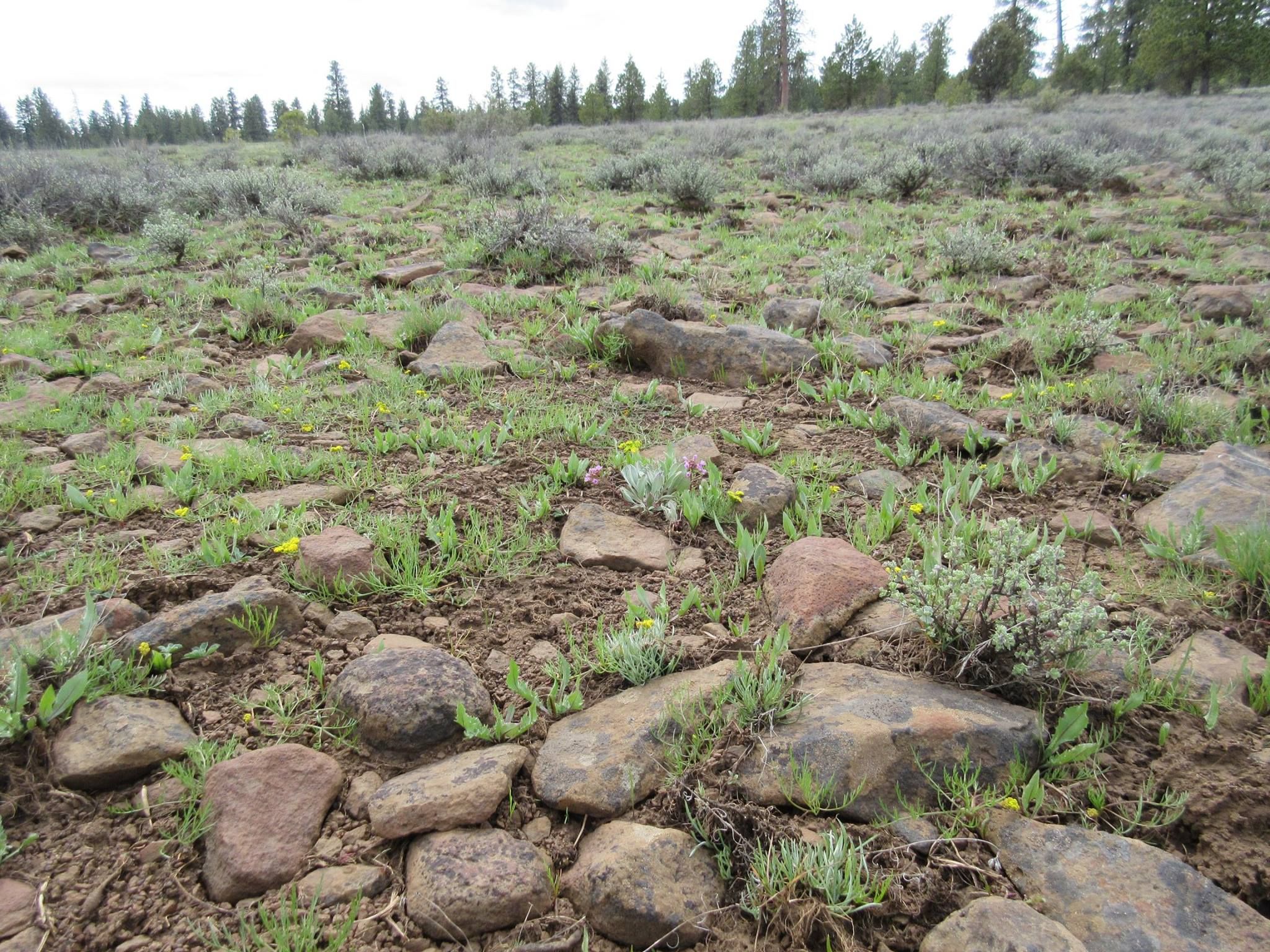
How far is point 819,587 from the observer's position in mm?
2271

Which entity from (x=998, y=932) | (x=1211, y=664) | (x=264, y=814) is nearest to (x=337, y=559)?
(x=264, y=814)

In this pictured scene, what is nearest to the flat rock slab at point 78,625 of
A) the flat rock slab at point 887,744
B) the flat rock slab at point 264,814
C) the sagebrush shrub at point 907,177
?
the flat rock slab at point 264,814

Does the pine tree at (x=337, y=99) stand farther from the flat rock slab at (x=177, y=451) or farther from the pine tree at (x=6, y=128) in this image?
the flat rock slab at (x=177, y=451)

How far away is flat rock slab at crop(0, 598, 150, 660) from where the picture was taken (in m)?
2.02

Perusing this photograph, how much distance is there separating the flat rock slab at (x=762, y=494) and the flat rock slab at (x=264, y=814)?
1767 millimetres

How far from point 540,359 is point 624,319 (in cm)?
67

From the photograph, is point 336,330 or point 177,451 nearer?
point 177,451

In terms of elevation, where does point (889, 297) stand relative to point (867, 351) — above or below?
above

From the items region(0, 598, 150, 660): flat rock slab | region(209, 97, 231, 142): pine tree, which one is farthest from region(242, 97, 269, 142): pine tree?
region(0, 598, 150, 660): flat rock slab

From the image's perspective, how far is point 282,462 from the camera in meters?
3.28

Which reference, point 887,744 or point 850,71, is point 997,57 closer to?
point 850,71

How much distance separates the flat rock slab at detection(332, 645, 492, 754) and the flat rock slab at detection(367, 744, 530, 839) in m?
0.10

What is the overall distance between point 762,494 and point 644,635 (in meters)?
1.03

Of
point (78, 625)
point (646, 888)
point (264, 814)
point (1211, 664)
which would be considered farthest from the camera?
point (78, 625)
